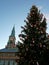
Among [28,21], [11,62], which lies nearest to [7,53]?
[11,62]

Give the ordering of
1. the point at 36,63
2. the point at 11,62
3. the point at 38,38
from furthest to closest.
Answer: the point at 11,62 → the point at 38,38 → the point at 36,63

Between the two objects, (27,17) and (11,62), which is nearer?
(27,17)

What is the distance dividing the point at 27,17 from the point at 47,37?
464 cm

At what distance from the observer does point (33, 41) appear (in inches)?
974

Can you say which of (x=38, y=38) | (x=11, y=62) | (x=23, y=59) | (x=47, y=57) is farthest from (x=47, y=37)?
(x=11, y=62)

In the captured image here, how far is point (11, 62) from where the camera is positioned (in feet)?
132

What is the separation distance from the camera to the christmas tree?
23875mm

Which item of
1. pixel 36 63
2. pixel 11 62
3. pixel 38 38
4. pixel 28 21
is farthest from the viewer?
pixel 11 62

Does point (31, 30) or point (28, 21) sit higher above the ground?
point (28, 21)

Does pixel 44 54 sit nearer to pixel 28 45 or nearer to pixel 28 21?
pixel 28 45

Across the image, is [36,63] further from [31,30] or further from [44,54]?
[31,30]

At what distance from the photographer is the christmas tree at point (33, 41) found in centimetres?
2388

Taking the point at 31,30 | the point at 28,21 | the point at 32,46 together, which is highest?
the point at 28,21

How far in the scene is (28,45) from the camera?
24.6 metres
